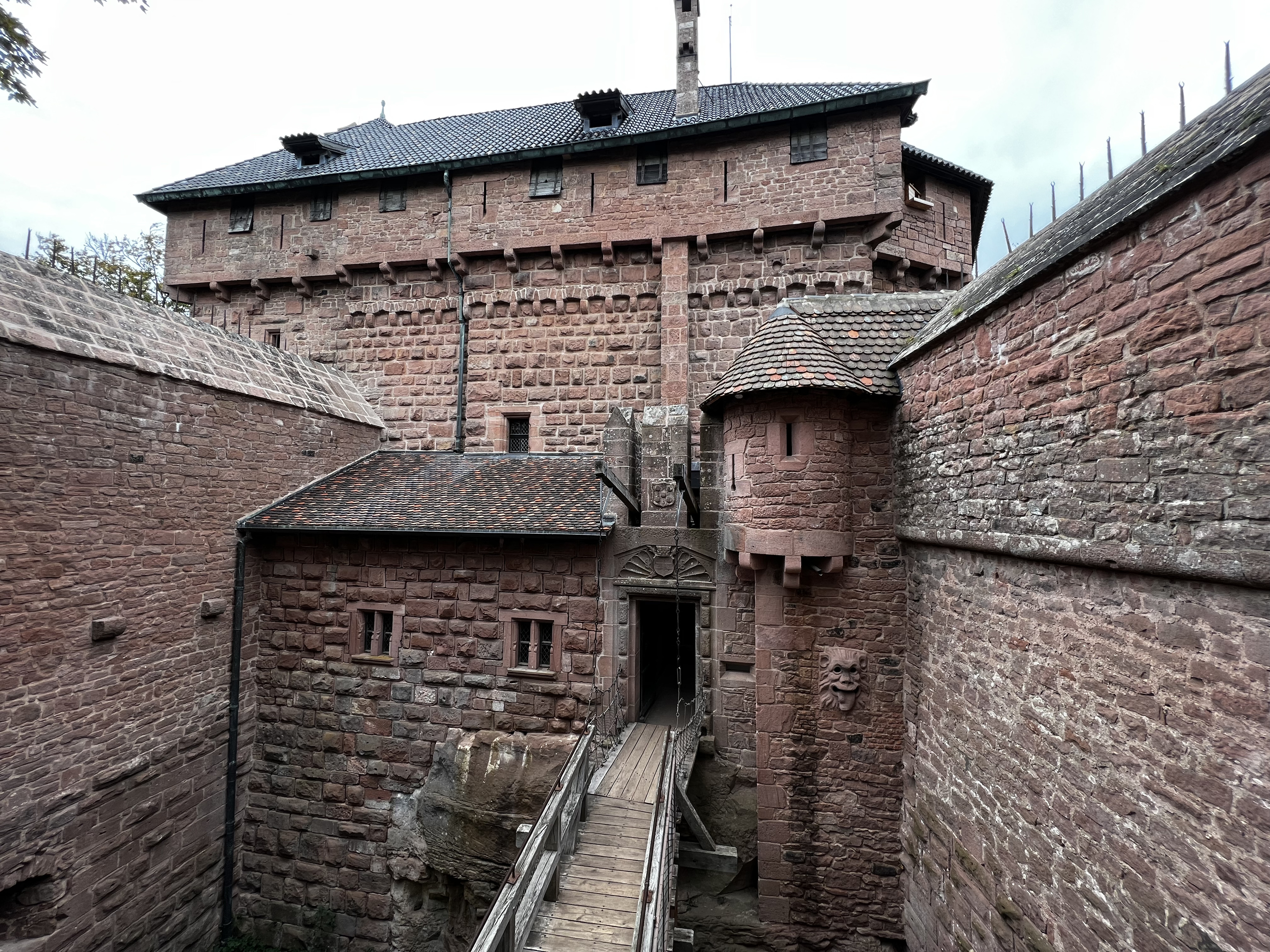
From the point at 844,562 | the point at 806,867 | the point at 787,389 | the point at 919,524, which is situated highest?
the point at 787,389

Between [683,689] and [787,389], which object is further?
[683,689]

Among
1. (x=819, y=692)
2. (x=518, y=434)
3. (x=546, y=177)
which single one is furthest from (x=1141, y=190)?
(x=546, y=177)

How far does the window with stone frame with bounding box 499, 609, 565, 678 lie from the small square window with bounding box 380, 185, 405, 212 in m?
8.06

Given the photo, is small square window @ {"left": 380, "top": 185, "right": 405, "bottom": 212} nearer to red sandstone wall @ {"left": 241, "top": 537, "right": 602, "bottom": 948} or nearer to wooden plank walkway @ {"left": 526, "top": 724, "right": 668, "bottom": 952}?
red sandstone wall @ {"left": 241, "top": 537, "right": 602, "bottom": 948}

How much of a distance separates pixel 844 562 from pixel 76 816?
933cm

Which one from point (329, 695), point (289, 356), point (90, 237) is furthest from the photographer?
point (90, 237)

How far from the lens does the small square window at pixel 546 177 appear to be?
10211 mm

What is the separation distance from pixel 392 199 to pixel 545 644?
8.91 m

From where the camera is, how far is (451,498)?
876cm

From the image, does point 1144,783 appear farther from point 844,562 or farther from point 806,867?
point 806,867

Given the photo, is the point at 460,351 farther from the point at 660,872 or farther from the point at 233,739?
the point at 660,872

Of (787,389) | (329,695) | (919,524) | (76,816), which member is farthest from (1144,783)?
(76,816)

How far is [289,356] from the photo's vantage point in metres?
10.0

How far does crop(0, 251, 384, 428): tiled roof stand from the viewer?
245 inches
